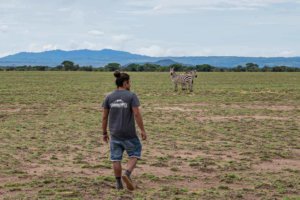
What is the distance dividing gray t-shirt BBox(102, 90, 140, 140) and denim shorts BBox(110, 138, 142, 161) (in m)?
0.07

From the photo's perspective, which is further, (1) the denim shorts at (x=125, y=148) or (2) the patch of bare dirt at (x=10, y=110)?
(2) the patch of bare dirt at (x=10, y=110)

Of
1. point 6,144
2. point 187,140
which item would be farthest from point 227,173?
point 6,144

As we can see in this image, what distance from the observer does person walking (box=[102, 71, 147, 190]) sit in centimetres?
805

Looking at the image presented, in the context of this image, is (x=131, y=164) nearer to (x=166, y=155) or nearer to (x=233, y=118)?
(x=166, y=155)

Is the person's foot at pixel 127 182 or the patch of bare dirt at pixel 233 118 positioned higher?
the person's foot at pixel 127 182

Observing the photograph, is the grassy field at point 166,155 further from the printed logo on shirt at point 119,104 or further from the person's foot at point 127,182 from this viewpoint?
the printed logo on shirt at point 119,104

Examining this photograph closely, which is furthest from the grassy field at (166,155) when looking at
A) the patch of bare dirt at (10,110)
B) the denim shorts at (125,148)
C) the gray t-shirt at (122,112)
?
the gray t-shirt at (122,112)

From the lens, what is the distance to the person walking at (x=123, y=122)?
8047 millimetres

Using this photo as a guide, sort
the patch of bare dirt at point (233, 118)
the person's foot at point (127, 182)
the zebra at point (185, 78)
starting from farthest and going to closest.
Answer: the zebra at point (185, 78) < the patch of bare dirt at point (233, 118) < the person's foot at point (127, 182)

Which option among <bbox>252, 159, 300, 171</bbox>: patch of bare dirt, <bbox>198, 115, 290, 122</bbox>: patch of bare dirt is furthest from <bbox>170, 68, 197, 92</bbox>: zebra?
<bbox>252, 159, 300, 171</bbox>: patch of bare dirt

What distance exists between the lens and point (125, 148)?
27.0ft

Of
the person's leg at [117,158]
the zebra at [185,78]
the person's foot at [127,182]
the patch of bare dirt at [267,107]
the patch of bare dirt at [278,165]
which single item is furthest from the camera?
the zebra at [185,78]

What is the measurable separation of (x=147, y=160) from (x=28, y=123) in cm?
707

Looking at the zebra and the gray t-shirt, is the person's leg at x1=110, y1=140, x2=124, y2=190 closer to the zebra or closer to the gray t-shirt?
the gray t-shirt
